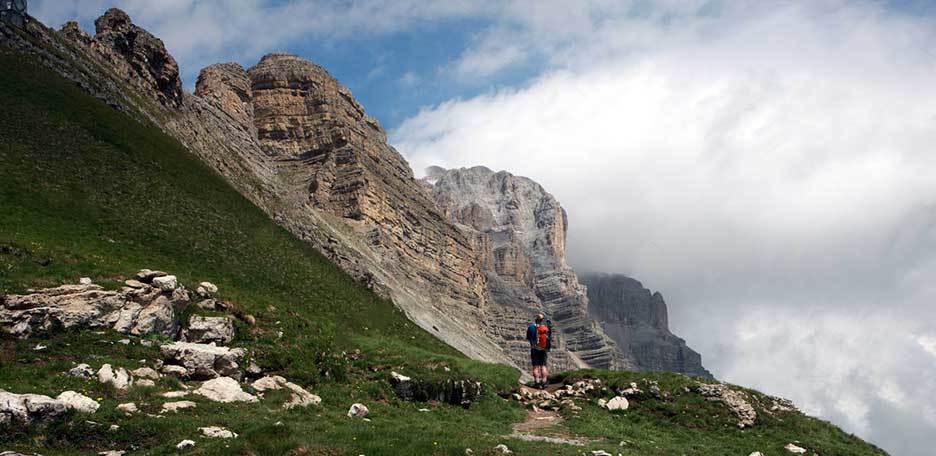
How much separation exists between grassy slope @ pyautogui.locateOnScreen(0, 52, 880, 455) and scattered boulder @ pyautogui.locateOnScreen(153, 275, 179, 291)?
57.0 inches

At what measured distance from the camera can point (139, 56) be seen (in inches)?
3263

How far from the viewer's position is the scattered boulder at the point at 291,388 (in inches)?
834

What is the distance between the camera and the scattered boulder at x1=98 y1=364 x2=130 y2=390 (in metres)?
18.6

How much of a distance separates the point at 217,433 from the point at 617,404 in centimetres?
1823

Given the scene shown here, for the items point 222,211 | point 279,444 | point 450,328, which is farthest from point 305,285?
point 450,328

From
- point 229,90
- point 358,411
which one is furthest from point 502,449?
point 229,90

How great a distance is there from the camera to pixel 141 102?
69.2 meters

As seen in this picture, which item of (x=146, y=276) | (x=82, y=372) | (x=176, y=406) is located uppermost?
(x=146, y=276)

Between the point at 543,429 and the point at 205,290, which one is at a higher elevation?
the point at 205,290

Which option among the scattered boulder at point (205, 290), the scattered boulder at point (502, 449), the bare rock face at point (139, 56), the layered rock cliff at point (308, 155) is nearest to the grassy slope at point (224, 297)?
the scattered boulder at point (502, 449)

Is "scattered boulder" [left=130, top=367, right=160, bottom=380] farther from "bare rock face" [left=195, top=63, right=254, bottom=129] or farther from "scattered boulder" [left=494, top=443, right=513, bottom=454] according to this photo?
"bare rock face" [left=195, top=63, right=254, bottom=129]

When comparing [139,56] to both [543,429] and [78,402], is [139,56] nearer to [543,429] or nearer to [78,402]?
[78,402]

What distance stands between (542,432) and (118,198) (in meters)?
32.6

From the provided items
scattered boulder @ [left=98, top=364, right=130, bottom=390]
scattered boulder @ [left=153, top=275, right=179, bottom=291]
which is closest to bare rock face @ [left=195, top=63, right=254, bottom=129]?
scattered boulder @ [left=153, top=275, right=179, bottom=291]
